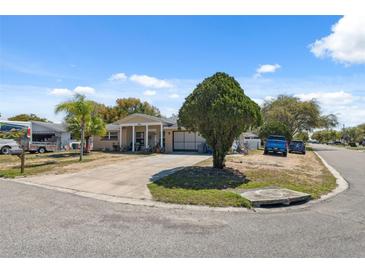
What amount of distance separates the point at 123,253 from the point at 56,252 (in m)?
0.97

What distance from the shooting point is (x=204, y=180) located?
8.90 metres

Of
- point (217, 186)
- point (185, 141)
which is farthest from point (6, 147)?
point (217, 186)

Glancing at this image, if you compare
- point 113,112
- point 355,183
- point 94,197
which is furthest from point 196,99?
point 113,112

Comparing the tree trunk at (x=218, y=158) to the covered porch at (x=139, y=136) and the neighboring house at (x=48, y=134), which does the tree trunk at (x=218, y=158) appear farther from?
the neighboring house at (x=48, y=134)

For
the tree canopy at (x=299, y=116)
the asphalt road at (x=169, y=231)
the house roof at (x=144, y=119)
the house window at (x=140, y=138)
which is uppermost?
the tree canopy at (x=299, y=116)

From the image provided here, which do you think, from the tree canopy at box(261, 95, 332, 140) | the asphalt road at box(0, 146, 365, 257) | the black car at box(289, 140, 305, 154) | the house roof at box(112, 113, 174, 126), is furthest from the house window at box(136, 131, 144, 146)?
the tree canopy at box(261, 95, 332, 140)

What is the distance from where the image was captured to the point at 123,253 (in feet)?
11.5

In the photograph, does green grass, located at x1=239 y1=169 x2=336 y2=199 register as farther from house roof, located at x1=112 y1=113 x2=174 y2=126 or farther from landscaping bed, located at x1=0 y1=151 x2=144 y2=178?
house roof, located at x1=112 y1=113 x2=174 y2=126

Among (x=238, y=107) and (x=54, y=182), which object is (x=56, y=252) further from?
(x=238, y=107)

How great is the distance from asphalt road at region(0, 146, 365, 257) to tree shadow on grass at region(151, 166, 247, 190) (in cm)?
242

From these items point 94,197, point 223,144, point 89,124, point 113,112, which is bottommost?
point 94,197

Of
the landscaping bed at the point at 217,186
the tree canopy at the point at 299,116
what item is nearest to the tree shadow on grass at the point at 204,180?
the landscaping bed at the point at 217,186

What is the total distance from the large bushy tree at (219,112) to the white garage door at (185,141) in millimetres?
13284

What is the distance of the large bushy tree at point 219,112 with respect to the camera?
952 cm
